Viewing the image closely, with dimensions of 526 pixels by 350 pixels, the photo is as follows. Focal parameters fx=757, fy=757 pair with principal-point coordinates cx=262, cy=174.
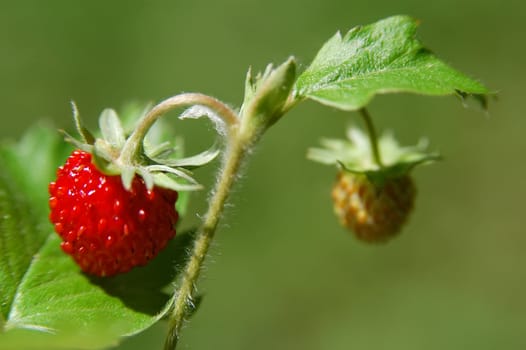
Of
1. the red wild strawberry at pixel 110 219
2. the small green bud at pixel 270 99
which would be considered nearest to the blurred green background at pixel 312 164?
the red wild strawberry at pixel 110 219

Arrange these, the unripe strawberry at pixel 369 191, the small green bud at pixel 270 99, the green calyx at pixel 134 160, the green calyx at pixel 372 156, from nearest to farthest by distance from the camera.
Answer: the small green bud at pixel 270 99 → the green calyx at pixel 134 160 → the green calyx at pixel 372 156 → the unripe strawberry at pixel 369 191

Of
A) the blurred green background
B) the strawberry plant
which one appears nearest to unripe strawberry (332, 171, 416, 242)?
the strawberry plant

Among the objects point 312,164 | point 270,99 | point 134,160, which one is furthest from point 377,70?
point 312,164

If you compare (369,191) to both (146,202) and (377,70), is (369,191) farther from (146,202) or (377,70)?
(146,202)

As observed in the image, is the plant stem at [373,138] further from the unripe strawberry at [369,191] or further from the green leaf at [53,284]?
the green leaf at [53,284]

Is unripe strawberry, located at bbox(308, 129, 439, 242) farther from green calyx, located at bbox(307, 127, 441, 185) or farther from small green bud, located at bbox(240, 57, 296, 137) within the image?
small green bud, located at bbox(240, 57, 296, 137)

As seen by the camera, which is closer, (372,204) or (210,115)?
(210,115)

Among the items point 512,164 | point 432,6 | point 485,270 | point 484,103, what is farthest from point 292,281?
point 484,103
